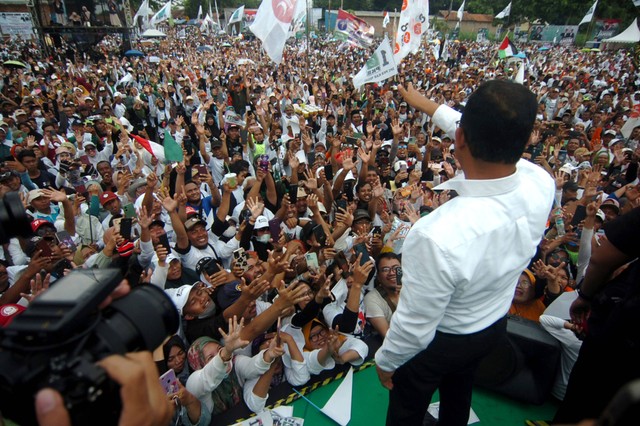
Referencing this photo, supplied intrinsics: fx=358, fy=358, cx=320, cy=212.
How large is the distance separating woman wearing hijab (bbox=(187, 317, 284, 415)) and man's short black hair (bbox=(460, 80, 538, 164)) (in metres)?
1.89

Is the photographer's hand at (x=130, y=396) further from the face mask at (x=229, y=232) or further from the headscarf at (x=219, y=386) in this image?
the face mask at (x=229, y=232)

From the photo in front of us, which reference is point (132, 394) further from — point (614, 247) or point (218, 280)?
point (218, 280)

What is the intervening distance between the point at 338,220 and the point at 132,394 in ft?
11.3

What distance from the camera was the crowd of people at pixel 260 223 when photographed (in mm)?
2824

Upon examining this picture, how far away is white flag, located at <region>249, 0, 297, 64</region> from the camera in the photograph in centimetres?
866

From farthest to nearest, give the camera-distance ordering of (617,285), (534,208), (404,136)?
1. (404,136)
2. (617,285)
3. (534,208)

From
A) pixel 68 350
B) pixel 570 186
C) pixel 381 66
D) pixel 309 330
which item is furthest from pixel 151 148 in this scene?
pixel 570 186

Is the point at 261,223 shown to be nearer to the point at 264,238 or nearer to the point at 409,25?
the point at 264,238

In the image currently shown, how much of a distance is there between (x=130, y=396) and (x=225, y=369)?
1519mm

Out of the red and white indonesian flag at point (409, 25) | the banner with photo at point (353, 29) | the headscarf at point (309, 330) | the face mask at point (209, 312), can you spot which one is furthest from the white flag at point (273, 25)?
the headscarf at point (309, 330)

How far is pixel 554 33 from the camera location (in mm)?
39438

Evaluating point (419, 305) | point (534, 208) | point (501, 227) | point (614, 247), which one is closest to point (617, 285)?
point (614, 247)

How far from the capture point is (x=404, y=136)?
8.98 m

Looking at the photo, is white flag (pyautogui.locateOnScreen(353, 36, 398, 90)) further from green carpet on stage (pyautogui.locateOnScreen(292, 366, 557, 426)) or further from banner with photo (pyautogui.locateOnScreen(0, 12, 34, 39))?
banner with photo (pyautogui.locateOnScreen(0, 12, 34, 39))
